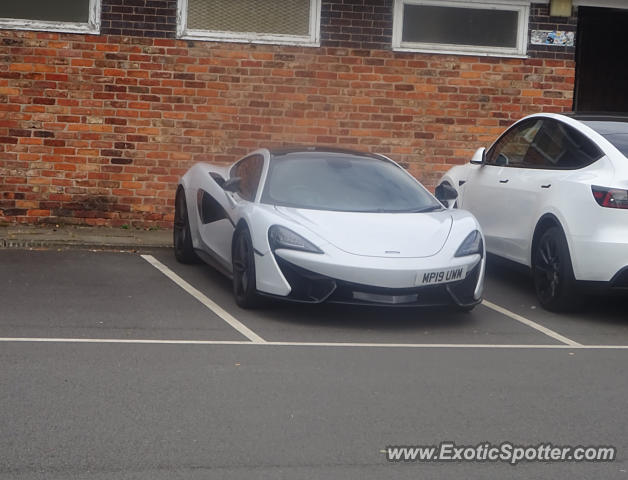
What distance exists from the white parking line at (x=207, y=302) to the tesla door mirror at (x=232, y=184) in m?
0.95

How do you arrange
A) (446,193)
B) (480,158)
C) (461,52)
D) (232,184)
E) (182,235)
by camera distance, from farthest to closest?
1. (461,52)
2. (182,235)
3. (480,158)
4. (446,193)
5. (232,184)

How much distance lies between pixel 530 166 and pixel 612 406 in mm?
4408

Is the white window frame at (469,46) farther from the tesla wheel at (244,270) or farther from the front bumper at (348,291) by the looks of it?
the front bumper at (348,291)

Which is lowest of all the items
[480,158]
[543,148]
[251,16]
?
[480,158]

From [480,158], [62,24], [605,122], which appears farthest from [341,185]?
[62,24]

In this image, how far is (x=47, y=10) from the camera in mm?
13672

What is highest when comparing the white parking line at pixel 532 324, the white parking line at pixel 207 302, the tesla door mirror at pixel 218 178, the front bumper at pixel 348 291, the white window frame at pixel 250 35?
the white window frame at pixel 250 35

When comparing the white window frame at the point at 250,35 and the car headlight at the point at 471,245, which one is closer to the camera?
the car headlight at the point at 471,245

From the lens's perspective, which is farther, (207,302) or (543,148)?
(543,148)

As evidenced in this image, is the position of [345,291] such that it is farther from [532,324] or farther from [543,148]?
[543,148]

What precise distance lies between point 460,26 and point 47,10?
5021 millimetres

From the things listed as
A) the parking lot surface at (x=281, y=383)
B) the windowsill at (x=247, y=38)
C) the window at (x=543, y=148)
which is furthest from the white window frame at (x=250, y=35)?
the parking lot surface at (x=281, y=383)

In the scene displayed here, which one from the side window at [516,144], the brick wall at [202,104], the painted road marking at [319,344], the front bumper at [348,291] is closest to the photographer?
the painted road marking at [319,344]

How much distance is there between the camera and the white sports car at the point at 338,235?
343 inches
